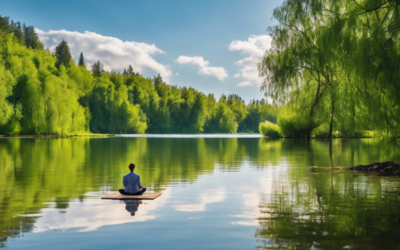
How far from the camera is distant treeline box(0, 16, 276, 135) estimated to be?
6097 centimetres

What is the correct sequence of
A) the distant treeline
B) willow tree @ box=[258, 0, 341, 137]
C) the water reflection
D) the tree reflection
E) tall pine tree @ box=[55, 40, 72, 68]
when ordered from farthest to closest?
tall pine tree @ box=[55, 40, 72, 68]
the distant treeline
willow tree @ box=[258, 0, 341, 137]
the water reflection
the tree reflection

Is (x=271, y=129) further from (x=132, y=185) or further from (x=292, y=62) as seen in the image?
(x=132, y=185)

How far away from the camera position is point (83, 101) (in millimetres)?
98188

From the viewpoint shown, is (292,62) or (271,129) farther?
(271,129)

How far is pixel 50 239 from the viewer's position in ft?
22.0

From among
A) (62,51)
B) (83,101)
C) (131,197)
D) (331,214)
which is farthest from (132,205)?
(62,51)

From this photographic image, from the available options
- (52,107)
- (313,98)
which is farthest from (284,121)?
(52,107)

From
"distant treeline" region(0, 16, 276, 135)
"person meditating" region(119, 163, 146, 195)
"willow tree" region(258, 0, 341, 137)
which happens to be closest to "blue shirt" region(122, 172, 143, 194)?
"person meditating" region(119, 163, 146, 195)

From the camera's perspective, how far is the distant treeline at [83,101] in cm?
6097

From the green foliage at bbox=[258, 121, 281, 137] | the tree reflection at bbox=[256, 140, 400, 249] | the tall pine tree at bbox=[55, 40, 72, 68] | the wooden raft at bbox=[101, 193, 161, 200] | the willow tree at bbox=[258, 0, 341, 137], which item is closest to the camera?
the tree reflection at bbox=[256, 140, 400, 249]

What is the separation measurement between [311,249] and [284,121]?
5171cm

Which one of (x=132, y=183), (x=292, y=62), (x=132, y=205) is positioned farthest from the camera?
(x=292, y=62)

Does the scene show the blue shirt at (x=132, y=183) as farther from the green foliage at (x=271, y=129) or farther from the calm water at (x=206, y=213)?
the green foliage at (x=271, y=129)

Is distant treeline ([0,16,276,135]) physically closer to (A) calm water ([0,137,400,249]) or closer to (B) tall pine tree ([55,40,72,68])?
(B) tall pine tree ([55,40,72,68])
